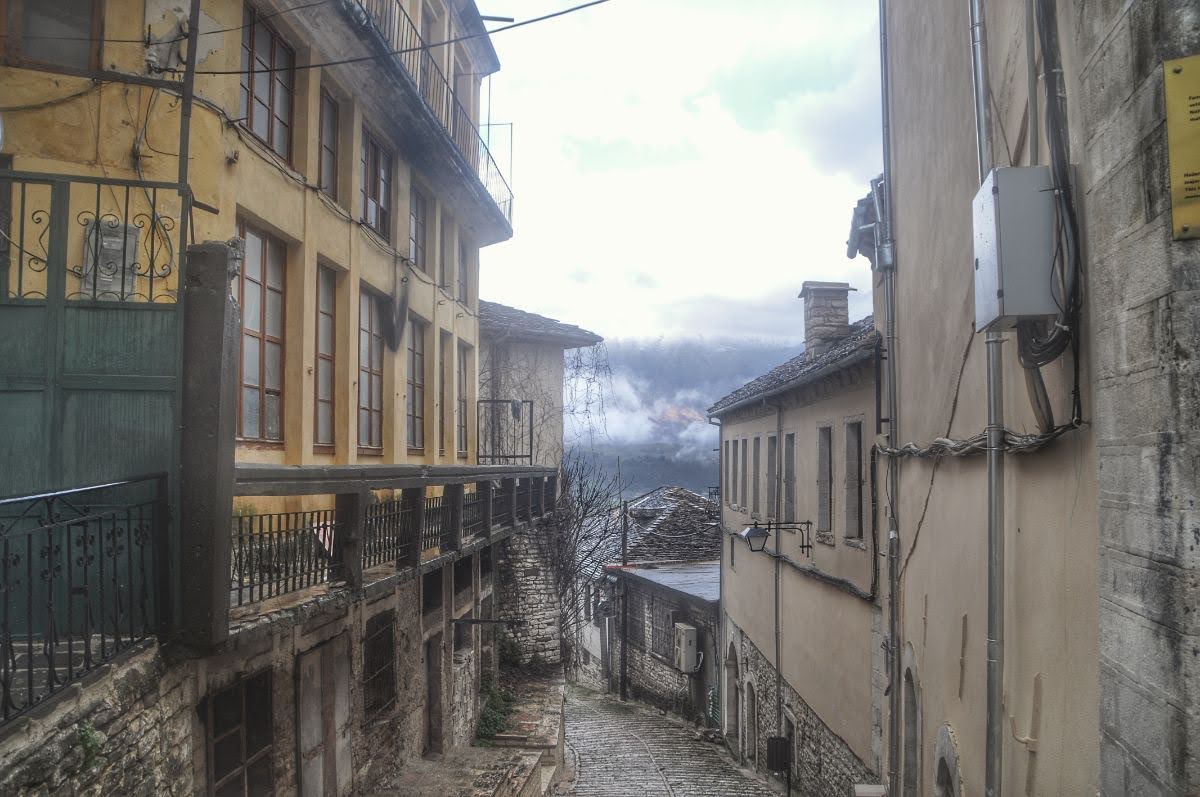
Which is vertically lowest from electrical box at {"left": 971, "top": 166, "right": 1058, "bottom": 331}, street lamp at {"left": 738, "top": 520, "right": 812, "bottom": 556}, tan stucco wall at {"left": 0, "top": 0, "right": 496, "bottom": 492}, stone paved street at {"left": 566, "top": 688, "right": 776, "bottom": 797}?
stone paved street at {"left": 566, "top": 688, "right": 776, "bottom": 797}

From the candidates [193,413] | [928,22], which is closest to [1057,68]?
[928,22]

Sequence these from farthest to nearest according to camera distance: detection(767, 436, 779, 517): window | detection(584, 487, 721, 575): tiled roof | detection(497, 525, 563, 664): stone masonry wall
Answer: detection(584, 487, 721, 575): tiled roof, detection(497, 525, 563, 664): stone masonry wall, detection(767, 436, 779, 517): window

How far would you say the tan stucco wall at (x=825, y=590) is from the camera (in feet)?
38.4

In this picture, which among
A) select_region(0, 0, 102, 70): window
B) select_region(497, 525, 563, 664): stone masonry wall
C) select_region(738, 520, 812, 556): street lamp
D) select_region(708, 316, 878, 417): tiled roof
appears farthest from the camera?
select_region(497, 525, 563, 664): stone masonry wall

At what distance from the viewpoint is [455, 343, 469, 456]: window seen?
1612 centimetres

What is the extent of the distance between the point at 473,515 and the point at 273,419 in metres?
4.89

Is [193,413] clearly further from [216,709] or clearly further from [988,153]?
[988,153]

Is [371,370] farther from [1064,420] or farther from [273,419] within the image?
[1064,420]

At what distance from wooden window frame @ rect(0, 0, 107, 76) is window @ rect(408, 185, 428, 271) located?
238 inches

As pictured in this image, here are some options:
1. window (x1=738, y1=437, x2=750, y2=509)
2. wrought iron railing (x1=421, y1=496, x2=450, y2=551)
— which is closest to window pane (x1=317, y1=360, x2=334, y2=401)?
wrought iron railing (x1=421, y1=496, x2=450, y2=551)

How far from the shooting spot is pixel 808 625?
14.7 m

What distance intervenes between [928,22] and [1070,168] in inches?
163

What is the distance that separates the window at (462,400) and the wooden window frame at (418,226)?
2805 millimetres

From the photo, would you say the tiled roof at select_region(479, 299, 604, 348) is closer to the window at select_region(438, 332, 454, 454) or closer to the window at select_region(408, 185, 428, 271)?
the window at select_region(438, 332, 454, 454)
